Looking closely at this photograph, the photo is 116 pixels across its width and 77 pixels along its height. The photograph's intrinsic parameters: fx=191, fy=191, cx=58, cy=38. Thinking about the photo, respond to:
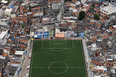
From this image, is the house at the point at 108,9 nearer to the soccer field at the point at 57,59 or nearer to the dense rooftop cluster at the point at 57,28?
the dense rooftop cluster at the point at 57,28

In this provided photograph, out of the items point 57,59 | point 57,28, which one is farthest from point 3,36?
point 57,28

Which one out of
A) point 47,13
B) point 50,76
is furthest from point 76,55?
point 47,13

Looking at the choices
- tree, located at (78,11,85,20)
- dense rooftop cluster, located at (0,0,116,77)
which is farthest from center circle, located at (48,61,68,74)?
tree, located at (78,11,85,20)

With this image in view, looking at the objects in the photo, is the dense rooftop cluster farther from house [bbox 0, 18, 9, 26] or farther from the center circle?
the center circle

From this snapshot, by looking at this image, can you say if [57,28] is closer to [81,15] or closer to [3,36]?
[81,15]

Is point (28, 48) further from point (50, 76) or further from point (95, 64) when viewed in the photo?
Result: point (95, 64)

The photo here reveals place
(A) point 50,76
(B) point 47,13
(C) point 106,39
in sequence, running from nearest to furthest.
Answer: (A) point 50,76
(C) point 106,39
(B) point 47,13

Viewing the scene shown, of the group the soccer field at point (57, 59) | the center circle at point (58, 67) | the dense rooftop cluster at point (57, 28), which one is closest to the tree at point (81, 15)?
the dense rooftop cluster at point (57, 28)
